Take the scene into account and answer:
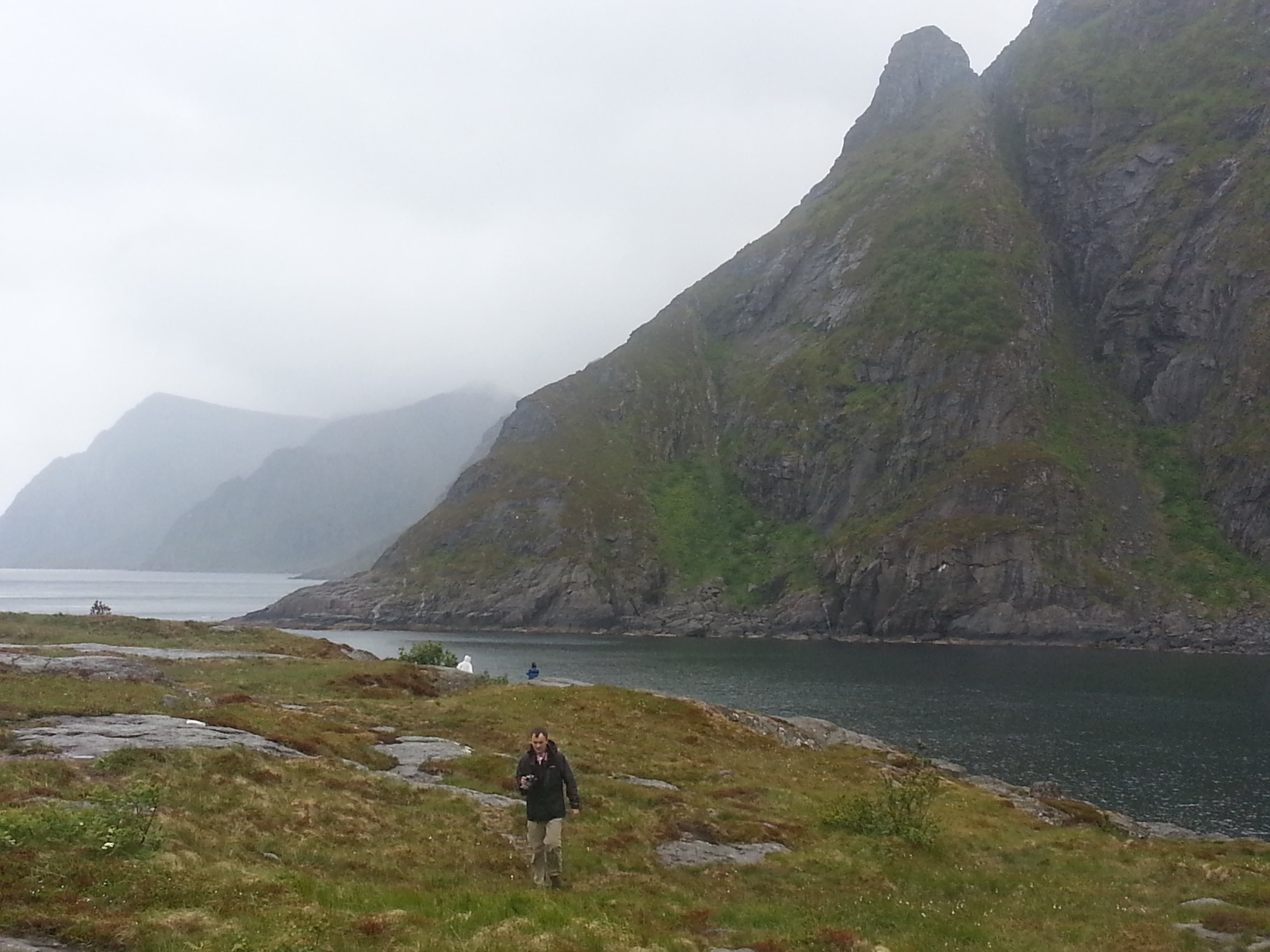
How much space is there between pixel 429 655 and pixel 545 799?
207 feet

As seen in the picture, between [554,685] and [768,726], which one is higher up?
[554,685]

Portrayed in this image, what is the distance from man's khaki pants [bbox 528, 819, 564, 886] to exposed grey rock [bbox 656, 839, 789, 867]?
5.20 m

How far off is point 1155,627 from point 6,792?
627 feet

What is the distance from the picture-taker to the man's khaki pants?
20.5 meters

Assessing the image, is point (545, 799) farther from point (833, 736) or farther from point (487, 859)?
point (833, 736)

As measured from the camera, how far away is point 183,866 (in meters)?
17.0

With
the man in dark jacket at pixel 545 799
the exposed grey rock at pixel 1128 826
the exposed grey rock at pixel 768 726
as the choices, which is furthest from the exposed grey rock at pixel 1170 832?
the man in dark jacket at pixel 545 799

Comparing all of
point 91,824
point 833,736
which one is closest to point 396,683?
point 833,736

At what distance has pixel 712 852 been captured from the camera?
88.4 ft

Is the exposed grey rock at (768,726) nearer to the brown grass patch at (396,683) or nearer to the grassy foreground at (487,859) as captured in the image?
the grassy foreground at (487,859)

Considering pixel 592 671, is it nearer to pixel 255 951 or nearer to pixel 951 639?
pixel 951 639

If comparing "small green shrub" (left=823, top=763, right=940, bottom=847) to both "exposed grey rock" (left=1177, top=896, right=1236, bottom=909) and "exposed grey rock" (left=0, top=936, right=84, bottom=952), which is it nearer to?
"exposed grey rock" (left=1177, top=896, right=1236, bottom=909)

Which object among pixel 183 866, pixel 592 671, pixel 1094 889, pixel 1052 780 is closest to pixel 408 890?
pixel 183 866

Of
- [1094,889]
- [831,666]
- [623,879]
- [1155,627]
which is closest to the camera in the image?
[623,879]
